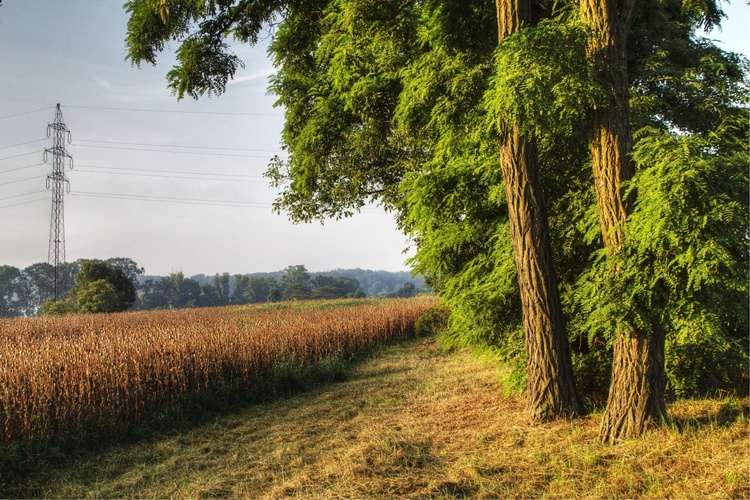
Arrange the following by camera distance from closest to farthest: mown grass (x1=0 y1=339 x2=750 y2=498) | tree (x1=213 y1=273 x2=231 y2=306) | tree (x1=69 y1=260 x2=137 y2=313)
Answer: mown grass (x1=0 y1=339 x2=750 y2=498) < tree (x1=69 y1=260 x2=137 y2=313) < tree (x1=213 y1=273 x2=231 y2=306)

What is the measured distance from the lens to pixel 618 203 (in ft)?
18.9

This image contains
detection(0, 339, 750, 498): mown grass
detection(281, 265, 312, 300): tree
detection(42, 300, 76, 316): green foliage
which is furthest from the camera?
detection(281, 265, 312, 300): tree

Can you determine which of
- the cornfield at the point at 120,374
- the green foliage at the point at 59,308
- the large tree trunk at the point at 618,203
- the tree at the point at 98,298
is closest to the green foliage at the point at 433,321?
the cornfield at the point at 120,374

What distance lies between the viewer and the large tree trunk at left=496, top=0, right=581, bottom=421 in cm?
651

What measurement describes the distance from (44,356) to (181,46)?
5677 millimetres

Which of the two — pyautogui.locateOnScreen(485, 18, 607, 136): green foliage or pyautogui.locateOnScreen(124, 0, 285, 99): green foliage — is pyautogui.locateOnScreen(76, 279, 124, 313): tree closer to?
pyautogui.locateOnScreen(124, 0, 285, 99): green foliage

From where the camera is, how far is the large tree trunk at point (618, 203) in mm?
5637

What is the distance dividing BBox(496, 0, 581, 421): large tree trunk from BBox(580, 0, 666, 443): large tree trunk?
2.62 feet

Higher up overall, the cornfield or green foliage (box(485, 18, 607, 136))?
green foliage (box(485, 18, 607, 136))

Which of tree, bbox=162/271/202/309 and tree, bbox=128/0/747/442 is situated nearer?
tree, bbox=128/0/747/442

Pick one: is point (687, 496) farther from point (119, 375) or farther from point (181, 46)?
point (181, 46)

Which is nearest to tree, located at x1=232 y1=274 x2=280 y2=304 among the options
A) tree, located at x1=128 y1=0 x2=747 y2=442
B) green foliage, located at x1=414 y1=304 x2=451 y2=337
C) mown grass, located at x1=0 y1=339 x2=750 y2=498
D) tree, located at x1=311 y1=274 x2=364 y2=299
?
tree, located at x1=311 y1=274 x2=364 y2=299

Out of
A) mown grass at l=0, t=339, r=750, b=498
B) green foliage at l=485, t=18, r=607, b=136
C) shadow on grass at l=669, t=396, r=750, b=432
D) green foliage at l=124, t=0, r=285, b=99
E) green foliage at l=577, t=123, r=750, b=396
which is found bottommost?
mown grass at l=0, t=339, r=750, b=498

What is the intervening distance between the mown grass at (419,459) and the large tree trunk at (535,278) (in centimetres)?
38
